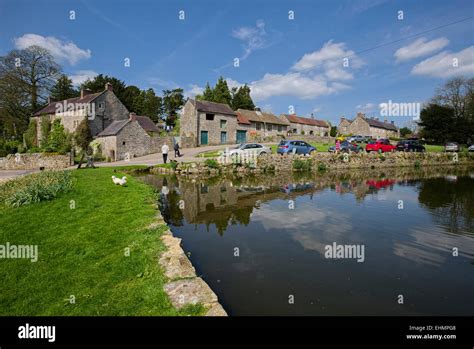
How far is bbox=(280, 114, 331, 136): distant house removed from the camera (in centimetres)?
6750

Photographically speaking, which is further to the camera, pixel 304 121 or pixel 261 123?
pixel 304 121

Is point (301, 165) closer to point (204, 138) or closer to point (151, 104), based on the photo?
point (204, 138)

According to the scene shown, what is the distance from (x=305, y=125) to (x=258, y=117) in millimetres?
19009

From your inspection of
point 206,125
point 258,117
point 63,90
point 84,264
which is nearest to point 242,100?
point 258,117

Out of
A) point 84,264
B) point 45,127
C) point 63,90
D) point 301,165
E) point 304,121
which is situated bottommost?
point 84,264

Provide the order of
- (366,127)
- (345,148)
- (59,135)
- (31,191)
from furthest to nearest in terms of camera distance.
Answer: (366,127) → (59,135) → (345,148) → (31,191)

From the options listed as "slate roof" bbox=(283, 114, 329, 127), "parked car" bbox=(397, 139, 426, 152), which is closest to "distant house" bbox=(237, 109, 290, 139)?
"slate roof" bbox=(283, 114, 329, 127)

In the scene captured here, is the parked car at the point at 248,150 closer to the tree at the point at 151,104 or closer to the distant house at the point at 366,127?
the tree at the point at 151,104

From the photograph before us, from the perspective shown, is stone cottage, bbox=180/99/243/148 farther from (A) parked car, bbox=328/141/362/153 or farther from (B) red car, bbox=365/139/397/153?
(B) red car, bbox=365/139/397/153

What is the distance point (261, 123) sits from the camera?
57.2m

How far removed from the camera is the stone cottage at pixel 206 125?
144ft

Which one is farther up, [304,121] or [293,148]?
[304,121]
